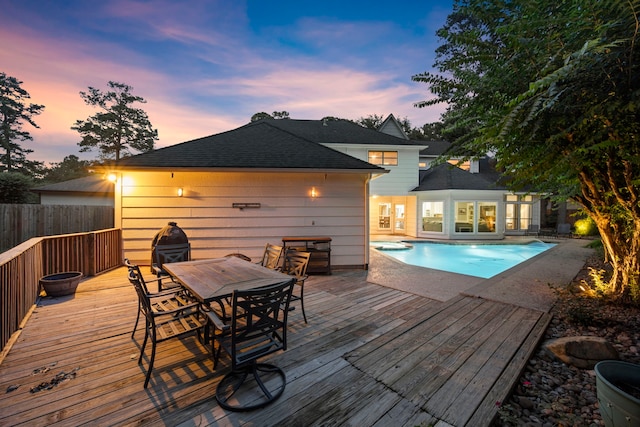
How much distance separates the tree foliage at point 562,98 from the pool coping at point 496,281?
1.14 metres

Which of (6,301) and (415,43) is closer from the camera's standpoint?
(6,301)

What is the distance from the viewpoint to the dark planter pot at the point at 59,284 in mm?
4105

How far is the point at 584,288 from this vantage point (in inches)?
167

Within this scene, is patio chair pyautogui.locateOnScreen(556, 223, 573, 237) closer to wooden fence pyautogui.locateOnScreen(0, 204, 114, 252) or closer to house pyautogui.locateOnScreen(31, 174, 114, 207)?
wooden fence pyautogui.locateOnScreen(0, 204, 114, 252)

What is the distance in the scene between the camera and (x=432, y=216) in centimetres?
1301

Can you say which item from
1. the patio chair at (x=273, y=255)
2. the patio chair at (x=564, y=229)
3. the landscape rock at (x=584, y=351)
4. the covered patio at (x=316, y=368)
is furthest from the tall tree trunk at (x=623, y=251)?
the patio chair at (x=564, y=229)

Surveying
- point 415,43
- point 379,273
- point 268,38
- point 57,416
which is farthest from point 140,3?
point 415,43

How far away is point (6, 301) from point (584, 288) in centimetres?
797

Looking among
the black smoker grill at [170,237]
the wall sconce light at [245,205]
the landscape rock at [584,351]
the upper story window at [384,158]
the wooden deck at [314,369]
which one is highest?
the upper story window at [384,158]

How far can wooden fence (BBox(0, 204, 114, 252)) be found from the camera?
6.79 m

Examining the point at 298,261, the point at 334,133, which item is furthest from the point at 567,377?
the point at 334,133

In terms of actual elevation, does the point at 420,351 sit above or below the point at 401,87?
below

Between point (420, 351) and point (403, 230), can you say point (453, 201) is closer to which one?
point (403, 230)

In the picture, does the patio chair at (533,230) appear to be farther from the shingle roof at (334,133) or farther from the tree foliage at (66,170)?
the tree foliage at (66,170)
